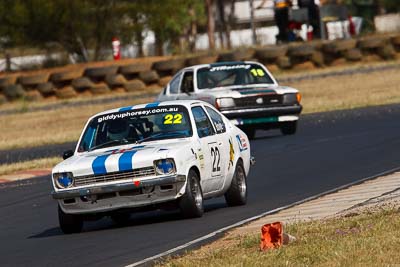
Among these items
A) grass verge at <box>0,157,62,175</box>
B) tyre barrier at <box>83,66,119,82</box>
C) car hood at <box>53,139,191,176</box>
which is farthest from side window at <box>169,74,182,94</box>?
tyre barrier at <box>83,66,119,82</box>

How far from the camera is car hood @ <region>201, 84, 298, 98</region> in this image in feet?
76.4

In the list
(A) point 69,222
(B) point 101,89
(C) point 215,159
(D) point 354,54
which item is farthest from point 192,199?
(D) point 354,54

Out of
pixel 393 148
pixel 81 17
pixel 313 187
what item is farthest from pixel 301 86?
pixel 313 187

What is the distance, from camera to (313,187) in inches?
597

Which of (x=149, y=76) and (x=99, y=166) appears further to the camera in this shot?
(x=149, y=76)

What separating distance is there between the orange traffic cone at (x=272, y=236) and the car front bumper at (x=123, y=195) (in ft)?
8.63

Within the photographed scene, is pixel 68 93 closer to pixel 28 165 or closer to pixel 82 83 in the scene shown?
pixel 82 83

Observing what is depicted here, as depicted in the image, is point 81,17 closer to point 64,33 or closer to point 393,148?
point 64,33

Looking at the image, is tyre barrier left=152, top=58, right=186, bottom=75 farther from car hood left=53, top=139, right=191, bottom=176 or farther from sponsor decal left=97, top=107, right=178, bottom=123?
car hood left=53, top=139, right=191, bottom=176

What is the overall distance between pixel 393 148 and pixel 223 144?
6380 mm

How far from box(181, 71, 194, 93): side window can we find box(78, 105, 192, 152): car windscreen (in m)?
10.7

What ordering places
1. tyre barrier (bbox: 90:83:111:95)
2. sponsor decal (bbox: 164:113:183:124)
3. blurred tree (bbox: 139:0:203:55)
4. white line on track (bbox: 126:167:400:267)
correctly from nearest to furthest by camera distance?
1. white line on track (bbox: 126:167:400:267)
2. sponsor decal (bbox: 164:113:183:124)
3. tyre barrier (bbox: 90:83:111:95)
4. blurred tree (bbox: 139:0:203:55)

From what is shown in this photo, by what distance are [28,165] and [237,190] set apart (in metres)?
8.92

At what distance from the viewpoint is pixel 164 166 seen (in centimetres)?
1213
